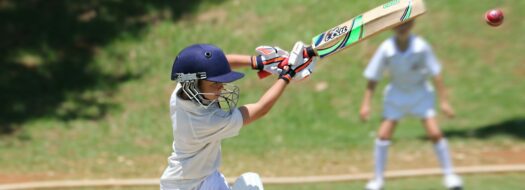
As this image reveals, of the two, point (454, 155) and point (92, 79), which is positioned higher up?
point (92, 79)

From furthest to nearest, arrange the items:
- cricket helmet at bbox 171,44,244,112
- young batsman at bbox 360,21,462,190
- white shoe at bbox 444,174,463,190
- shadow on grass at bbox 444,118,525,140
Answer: shadow on grass at bbox 444,118,525,140, young batsman at bbox 360,21,462,190, white shoe at bbox 444,174,463,190, cricket helmet at bbox 171,44,244,112

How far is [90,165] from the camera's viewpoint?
11258 mm

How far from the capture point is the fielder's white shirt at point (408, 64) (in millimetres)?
9023

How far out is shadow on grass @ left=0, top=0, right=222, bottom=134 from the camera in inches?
546

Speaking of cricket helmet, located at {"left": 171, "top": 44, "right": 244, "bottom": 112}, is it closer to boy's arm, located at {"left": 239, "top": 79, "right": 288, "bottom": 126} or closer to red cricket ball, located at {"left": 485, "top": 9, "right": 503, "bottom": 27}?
boy's arm, located at {"left": 239, "top": 79, "right": 288, "bottom": 126}

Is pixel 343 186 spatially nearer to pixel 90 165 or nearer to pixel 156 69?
pixel 90 165

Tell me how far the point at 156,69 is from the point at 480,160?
20.2ft

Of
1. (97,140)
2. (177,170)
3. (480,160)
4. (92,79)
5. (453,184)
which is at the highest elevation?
(92,79)

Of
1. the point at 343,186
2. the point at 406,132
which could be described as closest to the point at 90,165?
the point at 343,186

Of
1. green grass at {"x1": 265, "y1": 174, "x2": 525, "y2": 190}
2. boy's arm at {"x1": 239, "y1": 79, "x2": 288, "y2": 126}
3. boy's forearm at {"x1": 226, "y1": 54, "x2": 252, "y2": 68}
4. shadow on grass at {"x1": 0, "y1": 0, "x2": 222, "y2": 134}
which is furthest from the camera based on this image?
shadow on grass at {"x1": 0, "y1": 0, "x2": 222, "y2": 134}

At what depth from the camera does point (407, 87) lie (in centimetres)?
915

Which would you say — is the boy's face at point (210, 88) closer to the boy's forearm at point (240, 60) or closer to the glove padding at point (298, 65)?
the glove padding at point (298, 65)

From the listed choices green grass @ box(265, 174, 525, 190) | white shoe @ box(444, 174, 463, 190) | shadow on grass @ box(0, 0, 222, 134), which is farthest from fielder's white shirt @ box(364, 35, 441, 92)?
shadow on grass @ box(0, 0, 222, 134)

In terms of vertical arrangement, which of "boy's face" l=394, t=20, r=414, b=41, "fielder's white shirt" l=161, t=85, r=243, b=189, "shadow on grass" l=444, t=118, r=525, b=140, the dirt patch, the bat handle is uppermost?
"shadow on grass" l=444, t=118, r=525, b=140
